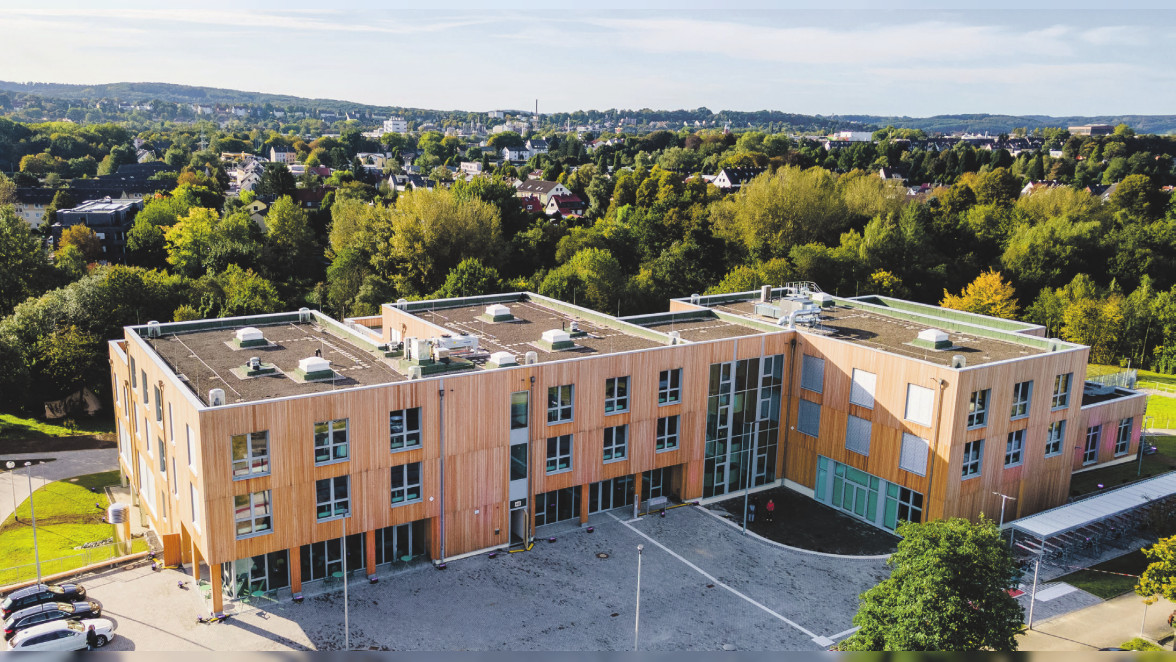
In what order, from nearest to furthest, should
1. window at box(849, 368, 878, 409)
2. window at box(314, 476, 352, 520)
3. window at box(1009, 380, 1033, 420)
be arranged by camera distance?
1. window at box(314, 476, 352, 520)
2. window at box(1009, 380, 1033, 420)
3. window at box(849, 368, 878, 409)

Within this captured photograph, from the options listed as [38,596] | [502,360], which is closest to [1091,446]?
[502,360]

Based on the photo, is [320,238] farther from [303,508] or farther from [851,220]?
[303,508]

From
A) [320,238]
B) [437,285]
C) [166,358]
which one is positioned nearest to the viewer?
[166,358]

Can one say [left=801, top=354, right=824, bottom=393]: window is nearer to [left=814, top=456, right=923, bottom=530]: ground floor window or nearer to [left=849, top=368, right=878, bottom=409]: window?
[left=849, top=368, right=878, bottom=409]: window

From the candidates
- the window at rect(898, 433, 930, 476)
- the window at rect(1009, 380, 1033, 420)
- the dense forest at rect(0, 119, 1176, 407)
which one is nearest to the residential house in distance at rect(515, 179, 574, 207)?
the dense forest at rect(0, 119, 1176, 407)

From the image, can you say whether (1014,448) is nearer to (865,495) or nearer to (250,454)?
(865,495)

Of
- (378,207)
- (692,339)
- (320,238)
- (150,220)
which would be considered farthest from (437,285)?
(150,220)
